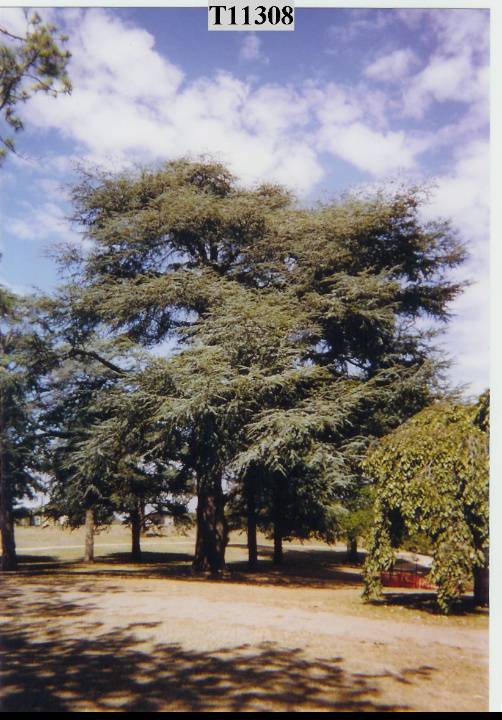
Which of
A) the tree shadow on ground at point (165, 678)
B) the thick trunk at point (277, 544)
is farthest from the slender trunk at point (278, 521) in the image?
the tree shadow on ground at point (165, 678)

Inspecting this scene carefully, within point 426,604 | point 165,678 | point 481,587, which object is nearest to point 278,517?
point 426,604

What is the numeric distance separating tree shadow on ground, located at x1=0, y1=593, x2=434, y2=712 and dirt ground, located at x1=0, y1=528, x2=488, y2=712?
16 mm

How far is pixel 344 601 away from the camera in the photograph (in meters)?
12.1

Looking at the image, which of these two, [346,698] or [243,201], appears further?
[243,201]

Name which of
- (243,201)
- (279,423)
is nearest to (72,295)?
(243,201)

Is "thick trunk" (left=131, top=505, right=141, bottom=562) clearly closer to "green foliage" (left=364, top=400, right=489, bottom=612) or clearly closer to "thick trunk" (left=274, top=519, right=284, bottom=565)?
"thick trunk" (left=274, top=519, right=284, bottom=565)

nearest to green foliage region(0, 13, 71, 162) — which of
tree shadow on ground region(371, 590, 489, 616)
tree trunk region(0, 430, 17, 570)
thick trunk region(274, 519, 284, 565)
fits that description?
tree shadow on ground region(371, 590, 489, 616)

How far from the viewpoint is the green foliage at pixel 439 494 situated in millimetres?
9242

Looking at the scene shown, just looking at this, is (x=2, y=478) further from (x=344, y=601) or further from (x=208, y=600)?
(x=344, y=601)

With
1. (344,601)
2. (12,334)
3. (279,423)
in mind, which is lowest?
(344,601)

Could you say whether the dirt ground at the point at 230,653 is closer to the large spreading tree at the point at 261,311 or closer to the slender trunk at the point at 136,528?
the large spreading tree at the point at 261,311

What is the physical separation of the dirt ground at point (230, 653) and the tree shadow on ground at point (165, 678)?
16 millimetres

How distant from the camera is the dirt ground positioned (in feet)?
17.2

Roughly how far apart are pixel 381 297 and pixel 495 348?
883cm
